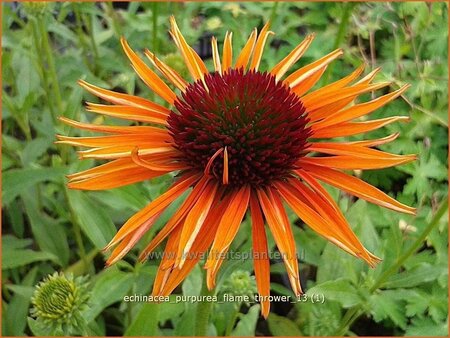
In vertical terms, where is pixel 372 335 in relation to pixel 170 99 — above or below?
below

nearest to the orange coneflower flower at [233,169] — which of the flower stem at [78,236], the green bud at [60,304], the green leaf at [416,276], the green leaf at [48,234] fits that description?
the green bud at [60,304]

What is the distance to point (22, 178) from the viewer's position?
36.6 inches

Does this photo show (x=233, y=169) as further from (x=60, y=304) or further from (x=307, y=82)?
(x=60, y=304)

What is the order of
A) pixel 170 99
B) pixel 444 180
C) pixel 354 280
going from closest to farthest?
pixel 170 99 → pixel 354 280 → pixel 444 180

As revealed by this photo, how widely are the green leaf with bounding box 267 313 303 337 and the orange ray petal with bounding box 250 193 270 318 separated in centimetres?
43

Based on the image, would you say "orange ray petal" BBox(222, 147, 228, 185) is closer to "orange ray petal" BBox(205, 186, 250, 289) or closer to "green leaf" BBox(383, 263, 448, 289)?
"orange ray petal" BBox(205, 186, 250, 289)

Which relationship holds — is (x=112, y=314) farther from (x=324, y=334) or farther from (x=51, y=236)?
(x=324, y=334)

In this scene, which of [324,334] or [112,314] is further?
[112,314]

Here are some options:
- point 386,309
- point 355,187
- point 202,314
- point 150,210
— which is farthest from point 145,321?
point 386,309

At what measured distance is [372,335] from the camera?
1141 mm

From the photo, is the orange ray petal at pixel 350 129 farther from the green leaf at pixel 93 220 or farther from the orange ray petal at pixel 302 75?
the green leaf at pixel 93 220

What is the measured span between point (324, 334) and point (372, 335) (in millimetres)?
208

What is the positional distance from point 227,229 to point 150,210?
0.28 ft

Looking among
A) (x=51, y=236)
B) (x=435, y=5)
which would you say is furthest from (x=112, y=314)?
(x=435, y=5)
